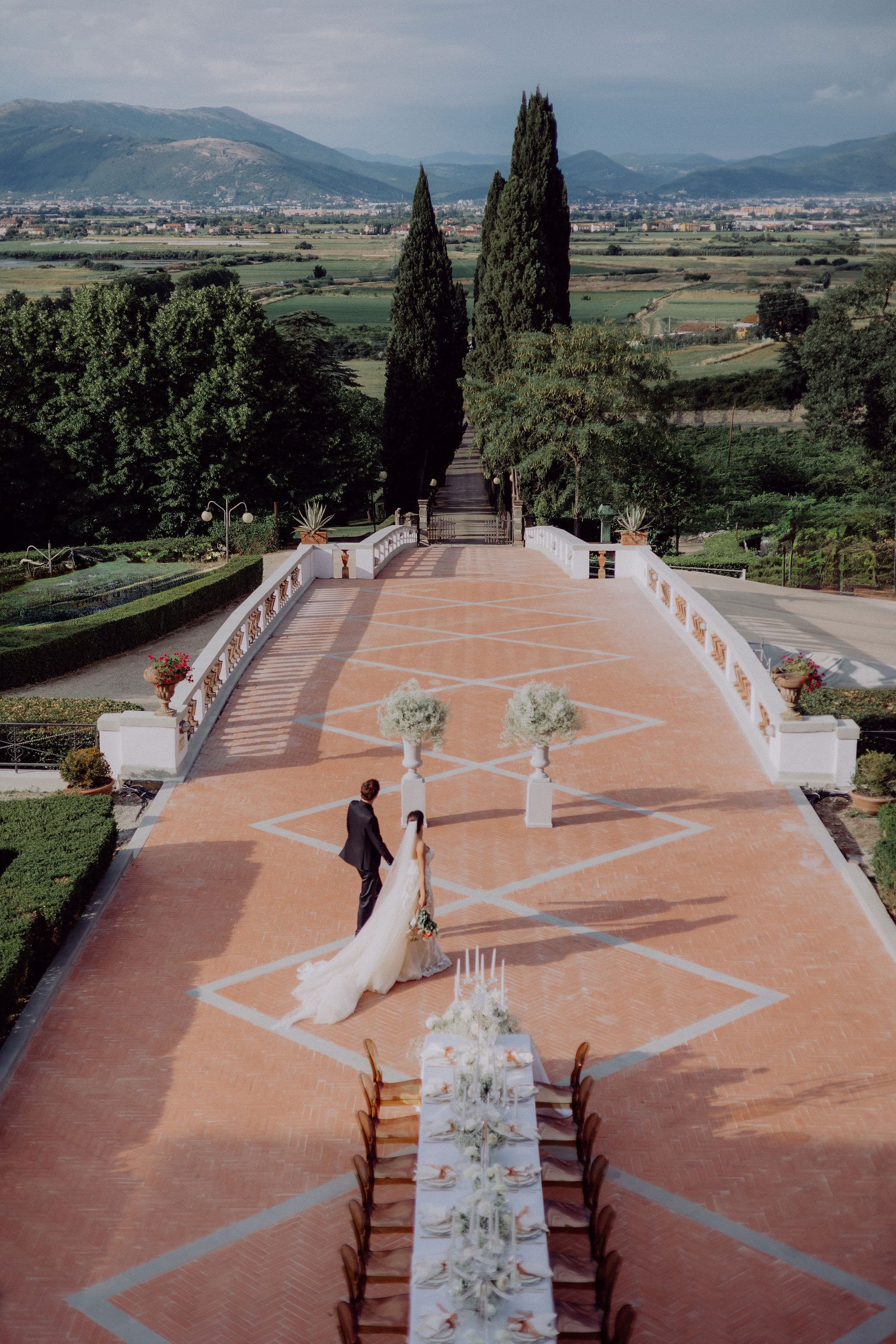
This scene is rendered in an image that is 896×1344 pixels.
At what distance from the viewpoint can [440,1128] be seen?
693 cm

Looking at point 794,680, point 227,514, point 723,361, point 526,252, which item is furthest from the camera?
point 723,361

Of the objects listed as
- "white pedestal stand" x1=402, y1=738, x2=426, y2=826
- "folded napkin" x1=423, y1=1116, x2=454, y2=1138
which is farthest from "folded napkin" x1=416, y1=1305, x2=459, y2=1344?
"white pedestal stand" x1=402, y1=738, x2=426, y2=826

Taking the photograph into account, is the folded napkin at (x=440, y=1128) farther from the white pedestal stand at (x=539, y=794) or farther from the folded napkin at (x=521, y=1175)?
the white pedestal stand at (x=539, y=794)

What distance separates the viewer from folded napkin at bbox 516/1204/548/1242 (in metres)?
6.16

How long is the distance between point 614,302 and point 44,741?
142097mm

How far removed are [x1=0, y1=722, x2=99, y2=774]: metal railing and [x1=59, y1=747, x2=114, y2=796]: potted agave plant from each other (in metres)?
1.43

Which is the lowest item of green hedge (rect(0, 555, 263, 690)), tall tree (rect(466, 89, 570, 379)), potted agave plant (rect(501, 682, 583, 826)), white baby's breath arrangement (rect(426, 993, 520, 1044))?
green hedge (rect(0, 555, 263, 690))

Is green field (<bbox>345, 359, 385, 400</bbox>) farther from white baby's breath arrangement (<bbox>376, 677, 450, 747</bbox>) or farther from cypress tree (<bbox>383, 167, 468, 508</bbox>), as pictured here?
white baby's breath arrangement (<bbox>376, 677, 450, 747</bbox>)

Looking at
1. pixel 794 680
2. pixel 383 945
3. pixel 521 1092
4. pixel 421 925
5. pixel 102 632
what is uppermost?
pixel 794 680

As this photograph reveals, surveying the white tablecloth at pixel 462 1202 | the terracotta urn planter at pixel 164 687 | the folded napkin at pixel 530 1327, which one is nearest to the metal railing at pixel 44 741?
the terracotta urn planter at pixel 164 687

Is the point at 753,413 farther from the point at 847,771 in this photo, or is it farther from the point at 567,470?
the point at 847,771

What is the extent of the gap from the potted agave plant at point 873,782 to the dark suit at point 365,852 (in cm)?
620

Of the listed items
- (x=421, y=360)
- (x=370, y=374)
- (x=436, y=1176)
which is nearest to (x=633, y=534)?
(x=436, y=1176)

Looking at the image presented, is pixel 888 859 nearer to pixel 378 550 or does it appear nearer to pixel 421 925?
pixel 421 925
